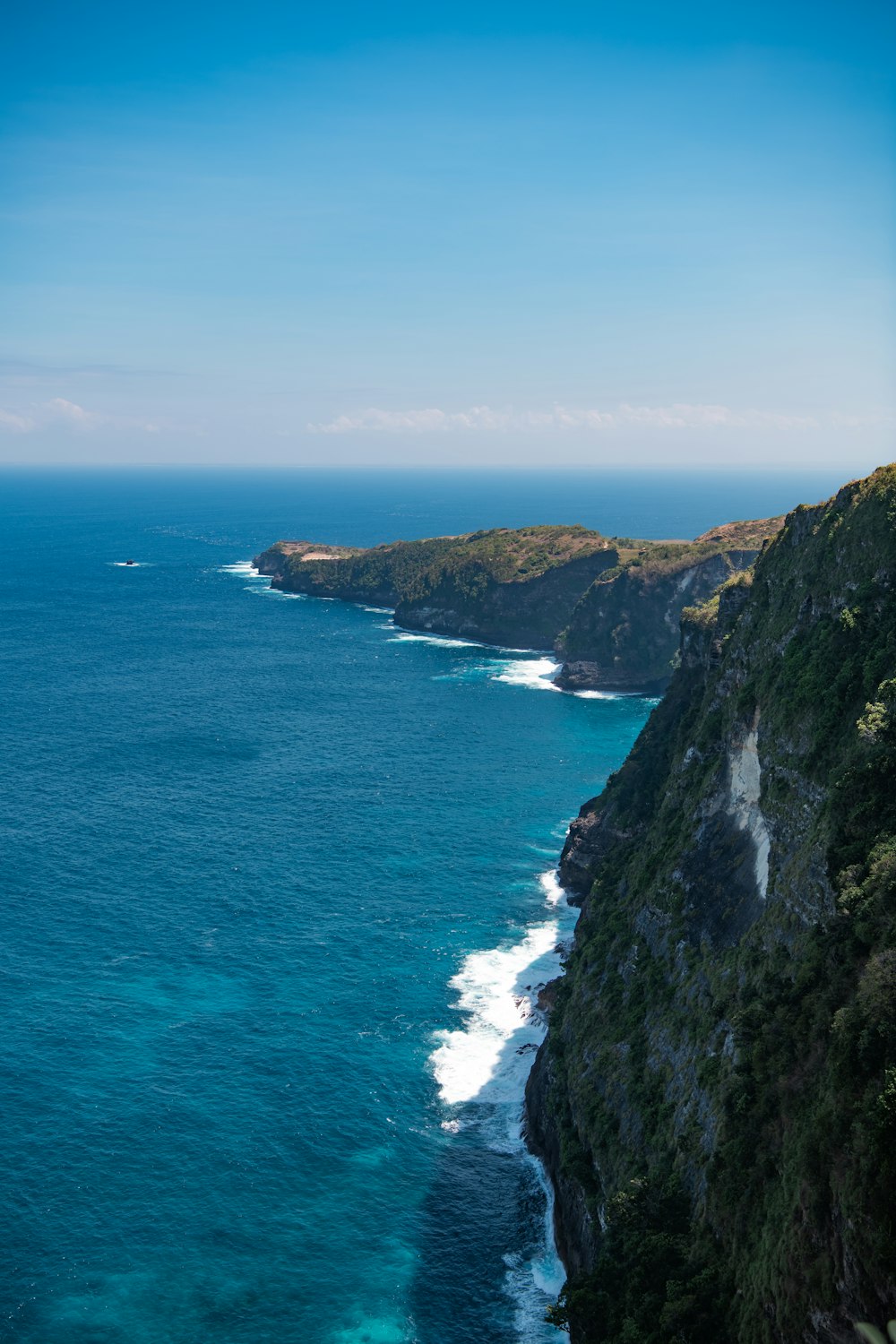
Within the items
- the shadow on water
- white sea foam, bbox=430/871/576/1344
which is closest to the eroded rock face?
white sea foam, bbox=430/871/576/1344

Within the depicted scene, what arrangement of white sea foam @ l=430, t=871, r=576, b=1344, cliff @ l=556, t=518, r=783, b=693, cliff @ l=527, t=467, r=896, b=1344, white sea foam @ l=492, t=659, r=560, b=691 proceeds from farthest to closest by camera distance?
white sea foam @ l=492, t=659, r=560, b=691
cliff @ l=556, t=518, r=783, b=693
white sea foam @ l=430, t=871, r=576, b=1344
cliff @ l=527, t=467, r=896, b=1344

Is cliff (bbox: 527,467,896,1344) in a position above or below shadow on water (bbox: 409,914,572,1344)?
above

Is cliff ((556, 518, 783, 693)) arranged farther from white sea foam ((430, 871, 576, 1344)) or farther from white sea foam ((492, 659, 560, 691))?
white sea foam ((430, 871, 576, 1344))

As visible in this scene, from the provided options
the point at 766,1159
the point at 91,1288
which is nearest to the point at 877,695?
the point at 766,1159

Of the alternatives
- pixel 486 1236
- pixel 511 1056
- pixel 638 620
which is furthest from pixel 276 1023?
pixel 638 620

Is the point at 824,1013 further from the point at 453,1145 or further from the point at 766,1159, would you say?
the point at 453,1145

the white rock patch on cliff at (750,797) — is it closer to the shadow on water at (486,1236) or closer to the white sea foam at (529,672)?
the shadow on water at (486,1236)
